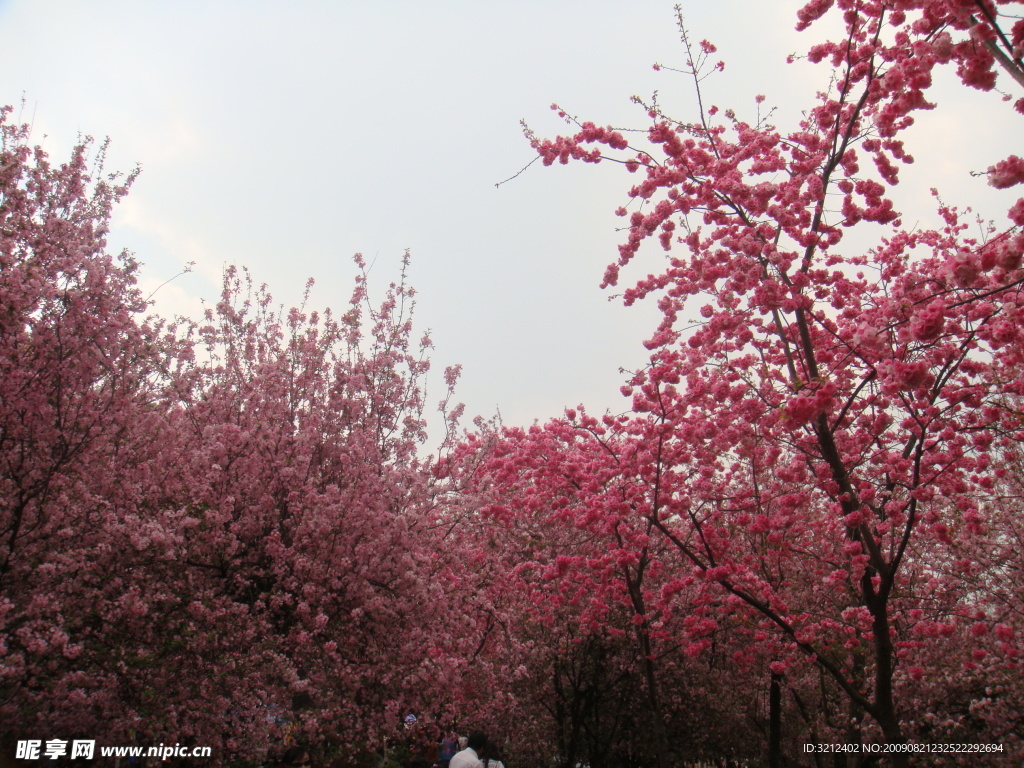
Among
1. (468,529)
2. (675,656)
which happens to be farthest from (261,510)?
(675,656)

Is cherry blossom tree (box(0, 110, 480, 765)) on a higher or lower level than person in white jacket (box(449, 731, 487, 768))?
higher

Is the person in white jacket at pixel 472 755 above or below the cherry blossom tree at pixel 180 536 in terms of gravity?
below

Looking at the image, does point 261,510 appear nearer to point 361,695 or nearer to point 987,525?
point 361,695

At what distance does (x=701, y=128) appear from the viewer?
24.6 ft

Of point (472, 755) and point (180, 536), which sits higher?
point (180, 536)

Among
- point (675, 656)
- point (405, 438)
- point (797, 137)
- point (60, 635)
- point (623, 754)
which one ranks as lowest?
point (623, 754)

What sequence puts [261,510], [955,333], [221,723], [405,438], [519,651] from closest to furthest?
[221,723] < [955,333] < [261,510] < [405,438] < [519,651]

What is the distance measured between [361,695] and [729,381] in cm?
543

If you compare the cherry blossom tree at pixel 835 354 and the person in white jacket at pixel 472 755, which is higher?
the cherry blossom tree at pixel 835 354

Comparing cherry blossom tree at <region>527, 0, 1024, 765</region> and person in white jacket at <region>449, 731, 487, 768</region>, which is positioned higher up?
cherry blossom tree at <region>527, 0, 1024, 765</region>

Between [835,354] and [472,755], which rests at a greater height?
[835,354]

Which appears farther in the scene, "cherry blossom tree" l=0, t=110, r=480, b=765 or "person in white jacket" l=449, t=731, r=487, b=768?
"person in white jacket" l=449, t=731, r=487, b=768

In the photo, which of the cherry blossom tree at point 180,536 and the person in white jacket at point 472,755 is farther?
the person in white jacket at point 472,755

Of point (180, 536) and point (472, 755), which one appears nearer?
point (180, 536)
